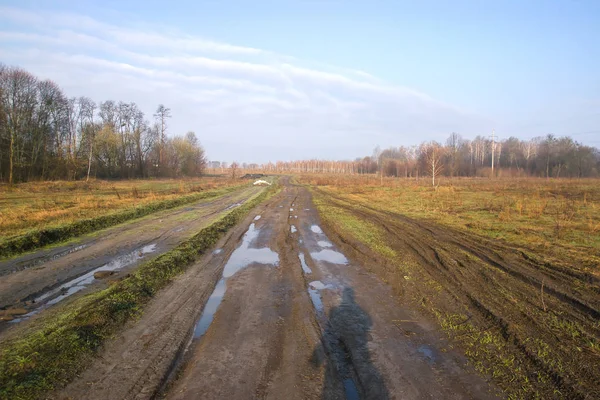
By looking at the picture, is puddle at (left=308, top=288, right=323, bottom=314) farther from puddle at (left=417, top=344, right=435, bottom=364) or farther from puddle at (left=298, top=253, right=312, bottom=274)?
puddle at (left=417, top=344, right=435, bottom=364)

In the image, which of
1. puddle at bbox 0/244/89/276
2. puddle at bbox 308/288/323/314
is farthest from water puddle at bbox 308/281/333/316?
puddle at bbox 0/244/89/276

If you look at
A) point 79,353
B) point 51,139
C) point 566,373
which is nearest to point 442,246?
point 566,373

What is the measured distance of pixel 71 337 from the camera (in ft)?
15.3

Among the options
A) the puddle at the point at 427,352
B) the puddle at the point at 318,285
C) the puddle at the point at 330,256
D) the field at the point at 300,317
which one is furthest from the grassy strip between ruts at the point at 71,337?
the puddle at the point at 427,352

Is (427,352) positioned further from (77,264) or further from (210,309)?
(77,264)

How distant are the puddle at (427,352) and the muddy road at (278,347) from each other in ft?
Result: 0.04

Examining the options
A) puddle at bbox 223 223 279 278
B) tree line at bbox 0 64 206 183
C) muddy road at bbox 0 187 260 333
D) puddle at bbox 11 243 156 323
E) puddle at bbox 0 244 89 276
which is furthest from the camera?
tree line at bbox 0 64 206 183

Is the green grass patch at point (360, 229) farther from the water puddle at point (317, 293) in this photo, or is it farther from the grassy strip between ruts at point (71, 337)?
the grassy strip between ruts at point (71, 337)

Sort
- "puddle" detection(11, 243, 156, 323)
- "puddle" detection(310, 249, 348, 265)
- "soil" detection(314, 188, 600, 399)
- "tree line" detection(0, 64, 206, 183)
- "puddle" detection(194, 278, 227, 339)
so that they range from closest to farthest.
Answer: "soil" detection(314, 188, 600, 399)
"puddle" detection(194, 278, 227, 339)
"puddle" detection(11, 243, 156, 323)
"puddle" detection(310, 249, 348, 265)
"tree line" detection(0, 64, 206, 183)

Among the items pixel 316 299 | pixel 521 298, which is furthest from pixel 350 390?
pixel 521 298

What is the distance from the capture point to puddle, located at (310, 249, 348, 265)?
945cm

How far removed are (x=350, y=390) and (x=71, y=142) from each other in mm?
65647

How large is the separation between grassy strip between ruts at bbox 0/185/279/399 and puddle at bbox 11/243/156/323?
0.53 metres

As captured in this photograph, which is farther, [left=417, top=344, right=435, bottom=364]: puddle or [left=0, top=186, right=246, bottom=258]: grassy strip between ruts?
[left=0, top=186, right=246, bottom=258]: grassy strip between ruts
